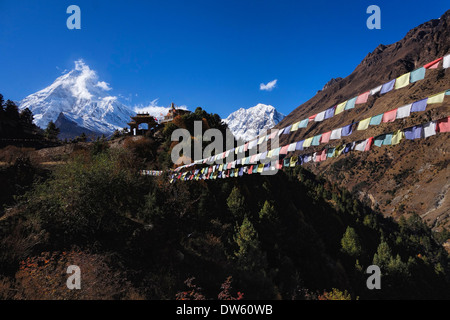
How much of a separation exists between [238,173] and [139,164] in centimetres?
1739

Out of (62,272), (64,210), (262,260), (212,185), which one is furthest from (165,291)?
(212,185)

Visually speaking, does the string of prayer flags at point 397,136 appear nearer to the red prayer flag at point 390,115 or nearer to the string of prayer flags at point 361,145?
the red prayer flag at point 390,115

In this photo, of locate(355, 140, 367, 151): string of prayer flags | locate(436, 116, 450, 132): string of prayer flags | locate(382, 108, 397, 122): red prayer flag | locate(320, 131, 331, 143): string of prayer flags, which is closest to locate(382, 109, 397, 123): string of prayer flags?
locate(382, 108, 397, 122): red prayer flag

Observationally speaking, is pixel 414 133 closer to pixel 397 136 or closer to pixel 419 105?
pixel 397 136

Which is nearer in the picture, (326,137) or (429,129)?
(429,129)

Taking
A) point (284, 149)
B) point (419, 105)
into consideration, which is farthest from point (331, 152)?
point (419, 105)

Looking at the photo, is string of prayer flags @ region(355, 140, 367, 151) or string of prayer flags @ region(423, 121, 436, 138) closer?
string of prayer flags @ region(423, 121, 436, 138)


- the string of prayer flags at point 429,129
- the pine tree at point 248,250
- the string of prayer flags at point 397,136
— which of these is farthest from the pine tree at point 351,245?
the string of prayer flags at point 429,129

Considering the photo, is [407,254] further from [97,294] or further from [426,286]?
[97,294]

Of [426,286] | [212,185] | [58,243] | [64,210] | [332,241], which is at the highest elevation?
[212,185]

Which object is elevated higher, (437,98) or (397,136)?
(437,98)

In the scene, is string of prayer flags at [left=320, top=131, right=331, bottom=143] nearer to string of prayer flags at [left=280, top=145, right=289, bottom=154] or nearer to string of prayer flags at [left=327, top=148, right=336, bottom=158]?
string of prayer flags at [left=327, top=148, right=336, bottom=158]

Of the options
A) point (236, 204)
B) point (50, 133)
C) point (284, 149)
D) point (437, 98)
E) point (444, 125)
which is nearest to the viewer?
point (437, 98)

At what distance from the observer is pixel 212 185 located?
3066 cm
